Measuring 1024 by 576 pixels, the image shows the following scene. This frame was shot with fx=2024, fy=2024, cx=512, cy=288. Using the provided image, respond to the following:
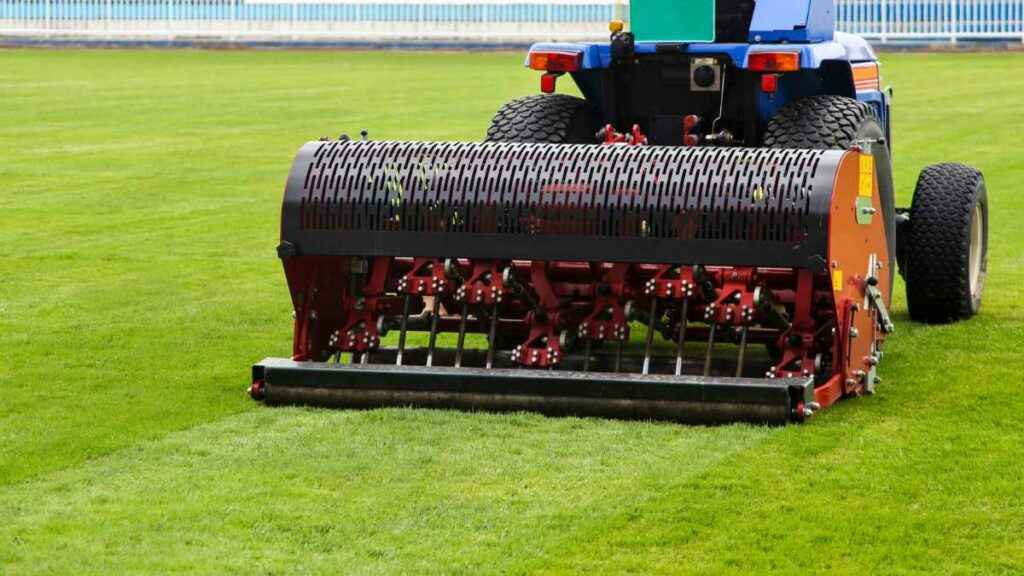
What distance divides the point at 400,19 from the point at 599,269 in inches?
1409

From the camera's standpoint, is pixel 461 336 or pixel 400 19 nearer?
pixel 461 336

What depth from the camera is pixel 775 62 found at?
9508mm

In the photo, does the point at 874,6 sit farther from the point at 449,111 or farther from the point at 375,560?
the point at 375,560

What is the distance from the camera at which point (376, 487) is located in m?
7.03

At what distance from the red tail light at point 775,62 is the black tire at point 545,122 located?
113cm

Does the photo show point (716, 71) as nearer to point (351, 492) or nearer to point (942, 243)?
point (942, 243)

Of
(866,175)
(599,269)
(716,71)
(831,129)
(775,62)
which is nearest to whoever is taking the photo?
(866,175)

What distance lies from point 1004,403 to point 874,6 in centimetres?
3364

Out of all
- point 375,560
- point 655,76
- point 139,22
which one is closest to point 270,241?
point 655,76

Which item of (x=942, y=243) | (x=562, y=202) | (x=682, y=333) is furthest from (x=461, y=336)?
(x=942, y=243)

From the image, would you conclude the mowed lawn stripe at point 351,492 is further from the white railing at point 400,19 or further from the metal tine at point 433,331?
the white railing at point 400,19

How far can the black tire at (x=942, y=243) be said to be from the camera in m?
10.1

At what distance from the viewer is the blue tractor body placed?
1000 cm

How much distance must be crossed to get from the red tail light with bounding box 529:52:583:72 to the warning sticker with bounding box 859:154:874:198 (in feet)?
→ 6.45
